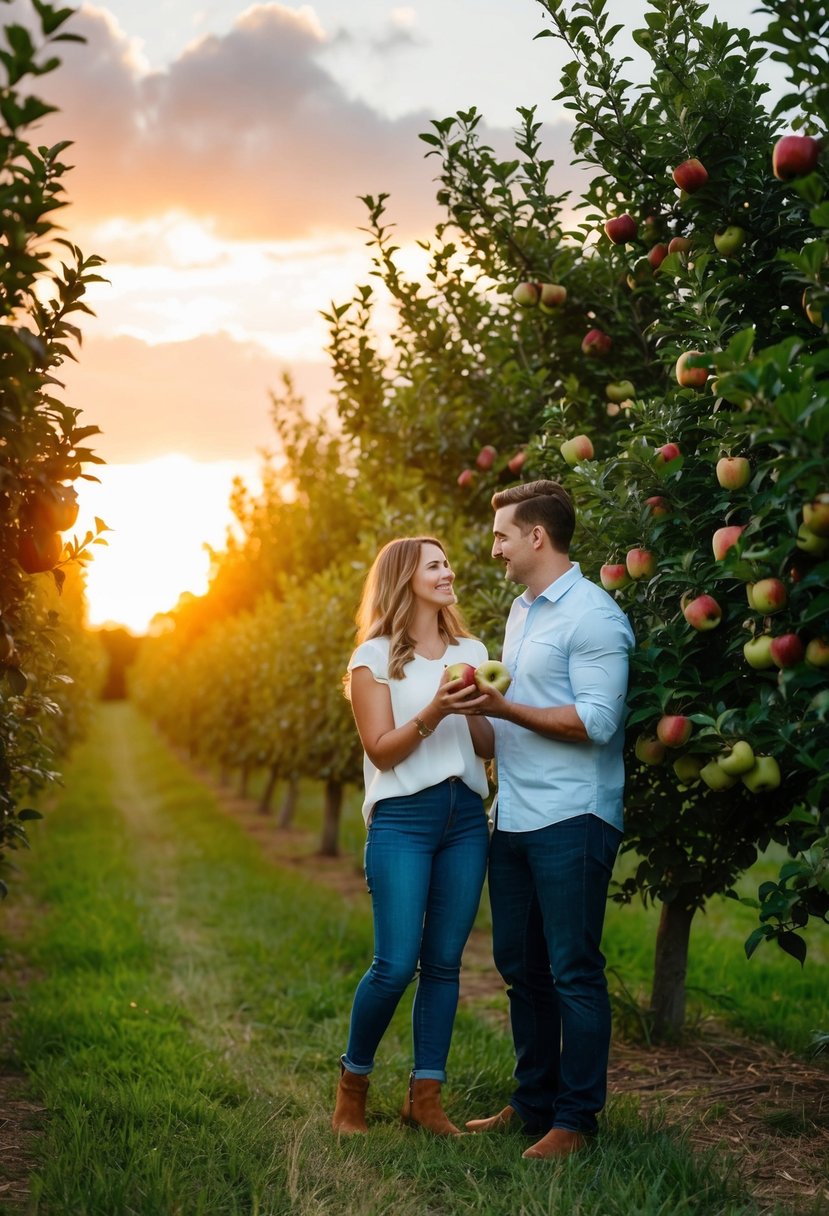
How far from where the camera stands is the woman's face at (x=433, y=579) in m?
3.76

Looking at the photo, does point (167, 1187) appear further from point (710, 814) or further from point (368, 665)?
point (710, 814)

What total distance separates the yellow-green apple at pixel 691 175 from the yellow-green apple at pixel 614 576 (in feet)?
4.30

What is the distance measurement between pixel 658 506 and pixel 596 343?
5.10 feet

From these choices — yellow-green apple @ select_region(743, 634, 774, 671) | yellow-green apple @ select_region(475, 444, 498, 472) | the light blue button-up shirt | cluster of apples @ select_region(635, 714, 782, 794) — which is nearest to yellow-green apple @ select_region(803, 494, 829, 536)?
yellow-green apple @ select_region(743, 634, 774, 671)

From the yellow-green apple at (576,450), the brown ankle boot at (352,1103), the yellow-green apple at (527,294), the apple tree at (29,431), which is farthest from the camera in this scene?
the yellow-green apple at (527,294)

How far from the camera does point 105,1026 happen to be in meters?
4.80

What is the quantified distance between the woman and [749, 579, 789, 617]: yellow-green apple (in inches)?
41.3

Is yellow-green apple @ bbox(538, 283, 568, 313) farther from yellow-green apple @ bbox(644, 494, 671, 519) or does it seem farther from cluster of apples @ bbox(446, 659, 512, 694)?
cluster of apples @ bbox(446, 659, 512, 694)

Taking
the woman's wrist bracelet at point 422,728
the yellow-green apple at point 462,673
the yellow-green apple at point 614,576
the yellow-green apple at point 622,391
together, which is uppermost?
the yellow-green apple at point 622,391

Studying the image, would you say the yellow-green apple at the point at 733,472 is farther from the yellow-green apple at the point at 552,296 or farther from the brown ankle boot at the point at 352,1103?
the brown ankle boot at the point at 352,1103

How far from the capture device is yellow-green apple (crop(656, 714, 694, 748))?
3322 mm

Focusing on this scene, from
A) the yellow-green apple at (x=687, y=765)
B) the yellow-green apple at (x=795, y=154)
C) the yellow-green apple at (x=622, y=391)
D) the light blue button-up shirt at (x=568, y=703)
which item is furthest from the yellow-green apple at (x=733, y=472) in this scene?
the yellow-green apple at (x=622, y=391)

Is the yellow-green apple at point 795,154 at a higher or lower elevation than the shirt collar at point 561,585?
higher

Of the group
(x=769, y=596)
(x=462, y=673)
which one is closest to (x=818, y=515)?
(x=769, y=596)
